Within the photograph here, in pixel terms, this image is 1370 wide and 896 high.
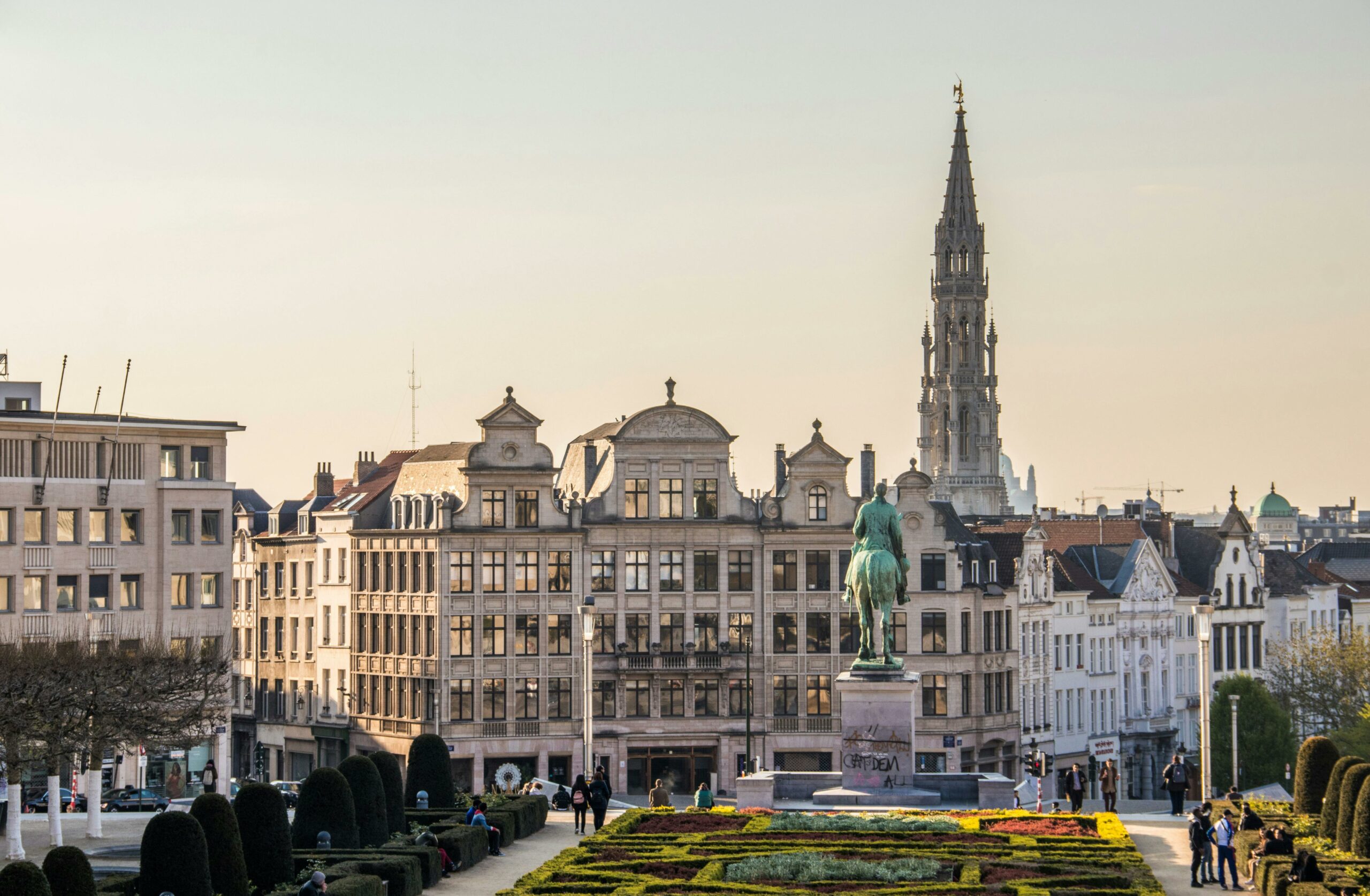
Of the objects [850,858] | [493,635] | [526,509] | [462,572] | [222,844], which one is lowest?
A: [850,858]

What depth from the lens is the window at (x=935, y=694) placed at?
102750mm

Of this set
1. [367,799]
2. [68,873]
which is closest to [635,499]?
[367,799]

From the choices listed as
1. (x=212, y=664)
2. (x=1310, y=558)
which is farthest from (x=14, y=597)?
(x=1310, y=558)

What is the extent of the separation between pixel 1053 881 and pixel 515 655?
53.4 m

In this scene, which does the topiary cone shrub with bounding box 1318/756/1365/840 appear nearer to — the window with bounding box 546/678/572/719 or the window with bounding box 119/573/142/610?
the window with bounding box 119/573/142/610

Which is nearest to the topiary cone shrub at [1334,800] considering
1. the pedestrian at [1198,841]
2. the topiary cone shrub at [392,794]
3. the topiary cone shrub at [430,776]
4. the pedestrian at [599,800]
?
the pedestrian at [1198,841]

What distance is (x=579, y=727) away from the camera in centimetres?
10019

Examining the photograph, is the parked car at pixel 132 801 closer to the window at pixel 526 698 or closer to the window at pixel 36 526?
the window at pixel 36 526

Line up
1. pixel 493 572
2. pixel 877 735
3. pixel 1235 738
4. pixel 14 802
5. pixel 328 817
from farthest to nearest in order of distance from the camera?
pixel 493 572 < pixel 1235 738 < pixel 877 735 < pixel 14 802 < pixel 328 817

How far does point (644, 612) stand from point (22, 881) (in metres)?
63.8

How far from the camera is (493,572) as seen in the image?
100 meters

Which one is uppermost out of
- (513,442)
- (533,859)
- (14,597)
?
(513,442)

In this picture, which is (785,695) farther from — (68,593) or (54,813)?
(54,813)

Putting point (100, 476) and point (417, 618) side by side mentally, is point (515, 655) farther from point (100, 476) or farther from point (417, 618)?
point (100, 476)
